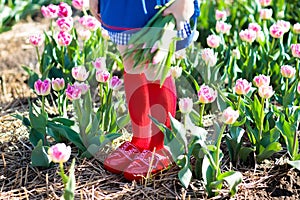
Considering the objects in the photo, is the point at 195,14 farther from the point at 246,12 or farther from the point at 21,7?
the point at 21,7

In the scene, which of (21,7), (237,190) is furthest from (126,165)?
(21,7)

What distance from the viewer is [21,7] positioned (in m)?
3.97

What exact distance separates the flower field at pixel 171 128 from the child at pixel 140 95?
4cm

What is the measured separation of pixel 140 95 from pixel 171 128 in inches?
6.6

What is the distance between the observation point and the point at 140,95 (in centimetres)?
231

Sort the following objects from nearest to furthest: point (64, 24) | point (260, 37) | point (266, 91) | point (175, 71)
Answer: point (266, 91) → point (175, 71) → point (64, 24) → point (260, 37)

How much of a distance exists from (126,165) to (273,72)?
909 millimetres

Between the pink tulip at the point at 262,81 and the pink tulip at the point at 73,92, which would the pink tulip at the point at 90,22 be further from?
the pink tulip at the point at 262,81

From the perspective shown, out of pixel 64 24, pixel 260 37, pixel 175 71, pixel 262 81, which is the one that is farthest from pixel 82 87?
pixel 260 37

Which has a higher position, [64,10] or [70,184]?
[64,10]

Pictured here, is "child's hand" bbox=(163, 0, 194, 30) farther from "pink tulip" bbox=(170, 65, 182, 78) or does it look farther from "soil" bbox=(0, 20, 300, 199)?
"soil" bbox=(0, 20, 300, 199)

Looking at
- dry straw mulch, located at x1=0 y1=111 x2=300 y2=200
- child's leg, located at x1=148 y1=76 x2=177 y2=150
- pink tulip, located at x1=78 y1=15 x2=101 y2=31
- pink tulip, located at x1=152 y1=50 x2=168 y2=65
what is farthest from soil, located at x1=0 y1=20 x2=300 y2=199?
pink tulip, located at x1=78 y1=15 x2=101 y2=31

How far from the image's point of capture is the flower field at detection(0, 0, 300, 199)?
2.18 meters

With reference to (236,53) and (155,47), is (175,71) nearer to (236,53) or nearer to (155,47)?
(155,47)
